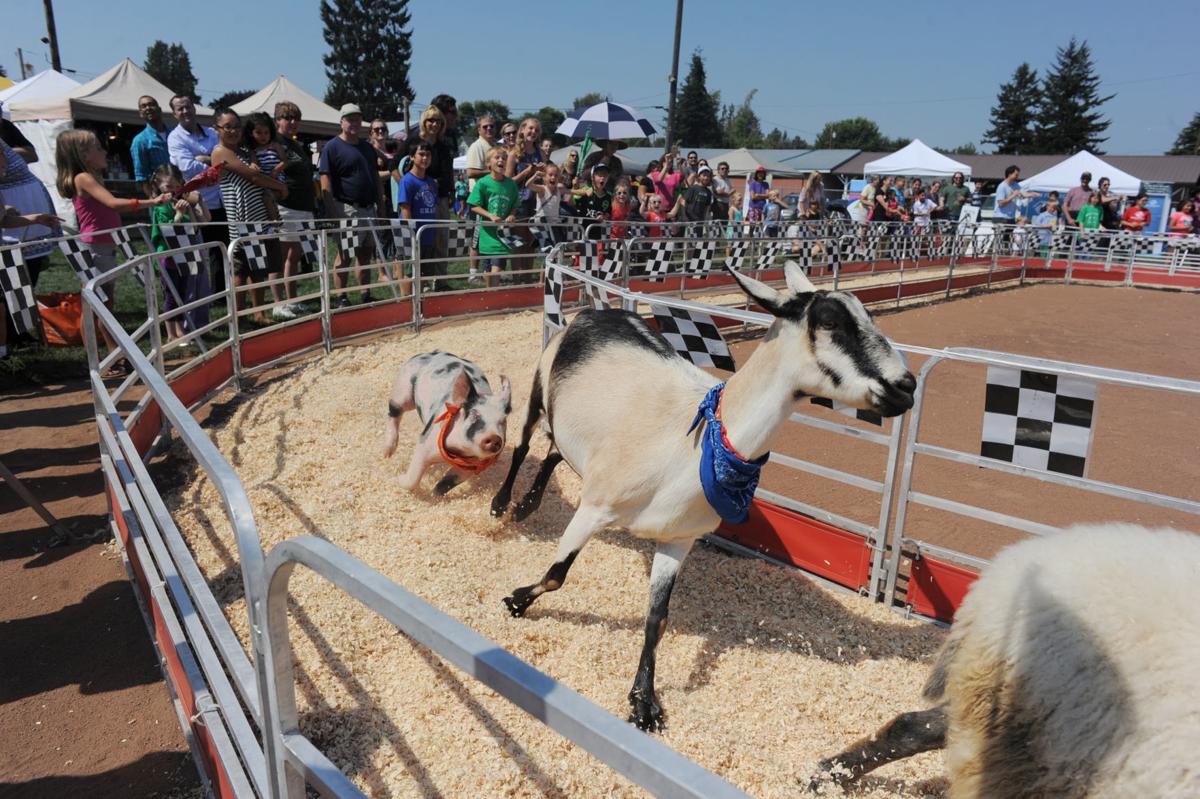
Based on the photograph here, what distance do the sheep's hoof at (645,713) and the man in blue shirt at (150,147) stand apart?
918cm

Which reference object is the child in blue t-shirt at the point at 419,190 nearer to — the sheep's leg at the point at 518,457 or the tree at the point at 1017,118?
the sheep's leg at the point at 518,457

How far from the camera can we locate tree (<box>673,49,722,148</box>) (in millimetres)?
97062

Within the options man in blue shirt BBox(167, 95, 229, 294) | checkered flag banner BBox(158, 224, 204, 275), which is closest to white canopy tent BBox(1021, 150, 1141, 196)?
man in blue shirt BBox(167, 95, 229, 294)

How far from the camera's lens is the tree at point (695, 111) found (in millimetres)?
97062

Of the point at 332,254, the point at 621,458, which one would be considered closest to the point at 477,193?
the point at 332,254

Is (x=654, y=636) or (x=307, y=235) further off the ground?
(x=307, y=235)

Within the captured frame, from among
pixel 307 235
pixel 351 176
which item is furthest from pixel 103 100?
pixel 307 235

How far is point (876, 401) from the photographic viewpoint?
2600 millimetres

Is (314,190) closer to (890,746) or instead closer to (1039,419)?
(1039,419)

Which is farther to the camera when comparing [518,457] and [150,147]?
[150,147]

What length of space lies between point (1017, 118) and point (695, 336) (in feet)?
277

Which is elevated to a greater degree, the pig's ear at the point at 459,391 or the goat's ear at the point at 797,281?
the goat's ear at the point at 797,281

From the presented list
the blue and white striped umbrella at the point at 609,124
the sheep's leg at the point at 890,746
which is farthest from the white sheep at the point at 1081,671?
the blue and white striped umbrella at the point at 609,124

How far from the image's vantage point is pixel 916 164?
2589 centimetres
